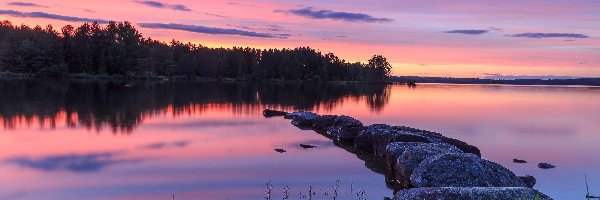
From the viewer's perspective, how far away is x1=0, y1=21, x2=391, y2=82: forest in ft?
391

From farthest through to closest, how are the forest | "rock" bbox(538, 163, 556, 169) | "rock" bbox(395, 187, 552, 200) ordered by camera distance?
→ 1. the forest
2. "rock" bbox(538, 163, 556, 169)
3. "rock" bbox(395, 187, 552, 200)

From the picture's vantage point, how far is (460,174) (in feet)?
44.3

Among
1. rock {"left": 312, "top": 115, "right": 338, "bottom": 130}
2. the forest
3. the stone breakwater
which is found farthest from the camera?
the forest

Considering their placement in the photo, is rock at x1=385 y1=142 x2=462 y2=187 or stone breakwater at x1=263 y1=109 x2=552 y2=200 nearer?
stone breakwater at x1=263 y1=109 x2=552 y2=200

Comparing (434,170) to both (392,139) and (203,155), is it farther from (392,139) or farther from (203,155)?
(203,155)

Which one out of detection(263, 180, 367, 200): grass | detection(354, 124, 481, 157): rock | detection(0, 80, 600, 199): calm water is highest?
detection(354, 124, 481, 157): rock

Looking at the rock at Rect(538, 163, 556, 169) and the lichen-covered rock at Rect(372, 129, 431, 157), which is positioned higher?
Result: the lichen-covered rock at Rect(372, 129, 431, 157)

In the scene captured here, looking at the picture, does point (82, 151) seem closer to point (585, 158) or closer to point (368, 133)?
point (368, 133)

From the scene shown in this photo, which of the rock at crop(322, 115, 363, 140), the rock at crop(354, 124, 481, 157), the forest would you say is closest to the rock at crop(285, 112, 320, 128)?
the rock at crop(322, 115, 363, 140)

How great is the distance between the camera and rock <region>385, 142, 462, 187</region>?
53.1 feet

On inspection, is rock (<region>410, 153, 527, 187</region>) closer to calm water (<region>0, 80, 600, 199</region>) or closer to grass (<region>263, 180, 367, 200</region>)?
grass (<region>263, 180, 367, 200</region>)

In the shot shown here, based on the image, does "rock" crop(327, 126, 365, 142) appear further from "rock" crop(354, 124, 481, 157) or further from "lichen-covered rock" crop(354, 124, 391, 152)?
"lichen-covered rock" crop(354, 124, 391, 152)

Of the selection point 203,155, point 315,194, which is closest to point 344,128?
point 203,155

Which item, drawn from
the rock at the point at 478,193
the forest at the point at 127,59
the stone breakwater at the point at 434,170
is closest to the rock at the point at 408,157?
the stone breakwater at the point at 434,170
